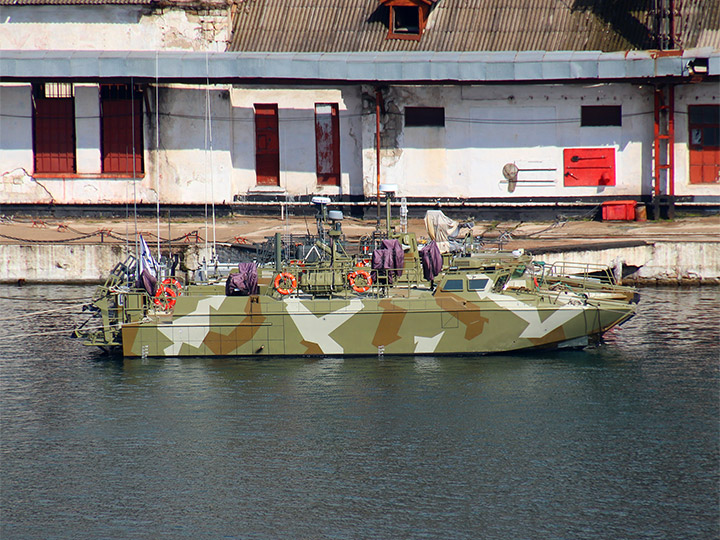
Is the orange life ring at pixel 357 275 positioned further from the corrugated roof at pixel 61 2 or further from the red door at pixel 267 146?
the corrugated roof at pixel 61 2

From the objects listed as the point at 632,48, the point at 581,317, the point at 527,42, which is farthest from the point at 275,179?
the point at 581,317

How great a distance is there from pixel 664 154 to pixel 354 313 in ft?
70.5

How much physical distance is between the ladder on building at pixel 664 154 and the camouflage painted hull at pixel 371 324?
16.6 meters

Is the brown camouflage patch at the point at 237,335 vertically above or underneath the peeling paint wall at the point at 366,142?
underneath

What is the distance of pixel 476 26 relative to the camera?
47875 millimetres

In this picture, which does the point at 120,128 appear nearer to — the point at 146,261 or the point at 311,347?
the point at 146,261

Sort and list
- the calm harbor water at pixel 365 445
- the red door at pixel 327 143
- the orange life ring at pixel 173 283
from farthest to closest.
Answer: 1. the red door at pixel 327 143
2. the orange life ring at pixel 173 283
3. the calm harbor water at pixel 365 445

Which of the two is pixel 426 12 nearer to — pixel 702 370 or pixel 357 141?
pixel 357 141

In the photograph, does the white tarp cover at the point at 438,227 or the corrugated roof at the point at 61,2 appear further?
the corrugated roof at the point at 61,2

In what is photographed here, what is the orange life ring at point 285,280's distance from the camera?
30.7 metres

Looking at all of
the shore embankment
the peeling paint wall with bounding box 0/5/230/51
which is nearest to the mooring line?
the shore embankment

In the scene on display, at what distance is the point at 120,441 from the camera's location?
23.9 meters

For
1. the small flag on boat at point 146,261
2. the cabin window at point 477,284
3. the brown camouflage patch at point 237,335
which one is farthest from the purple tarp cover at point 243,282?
the cabin window at point 477,284

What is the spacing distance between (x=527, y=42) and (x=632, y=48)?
172 inches
